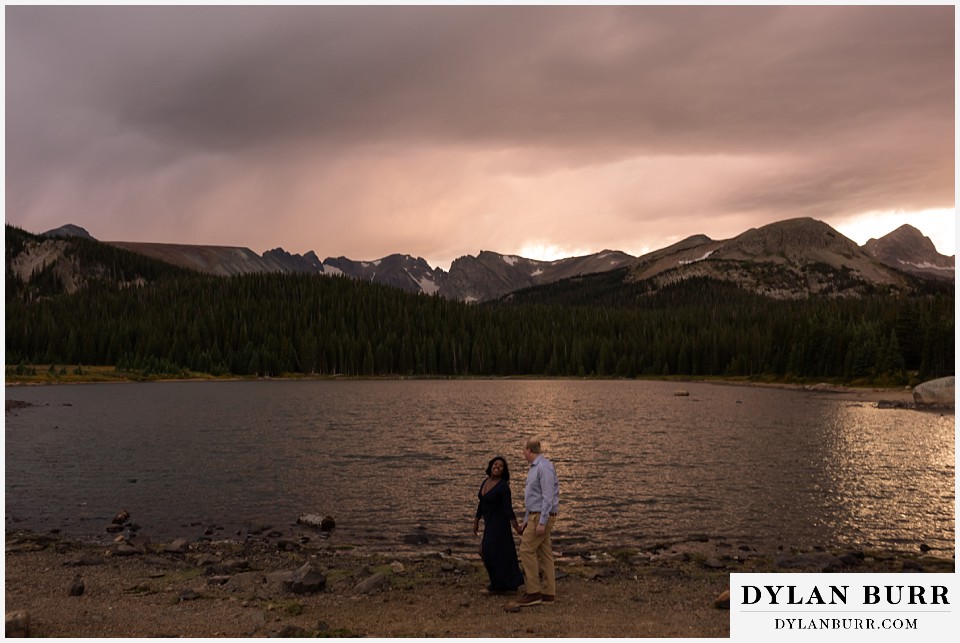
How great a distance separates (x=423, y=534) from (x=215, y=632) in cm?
1378

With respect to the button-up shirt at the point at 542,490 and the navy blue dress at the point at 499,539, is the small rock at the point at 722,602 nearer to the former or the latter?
the button-up shirt at the point at 542,490

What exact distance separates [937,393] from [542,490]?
11004 cm

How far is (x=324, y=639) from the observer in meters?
15.8

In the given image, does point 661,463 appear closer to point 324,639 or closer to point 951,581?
point 951,581

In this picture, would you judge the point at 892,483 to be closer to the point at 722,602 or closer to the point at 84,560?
the point at 722,602

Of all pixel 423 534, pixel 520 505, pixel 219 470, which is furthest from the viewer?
pixel 219 470

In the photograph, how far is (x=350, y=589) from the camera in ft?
68.8

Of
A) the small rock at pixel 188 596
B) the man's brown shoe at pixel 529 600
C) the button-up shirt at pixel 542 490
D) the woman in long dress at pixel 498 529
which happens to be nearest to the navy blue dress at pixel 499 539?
the woman in long dress at pixel 498 529

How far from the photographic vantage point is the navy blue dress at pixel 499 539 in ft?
63.6

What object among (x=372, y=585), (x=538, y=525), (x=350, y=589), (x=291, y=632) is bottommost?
(x=350, y=589)

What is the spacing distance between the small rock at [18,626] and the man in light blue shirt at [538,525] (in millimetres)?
12131

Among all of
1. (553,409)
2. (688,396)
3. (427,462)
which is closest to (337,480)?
(427,462)

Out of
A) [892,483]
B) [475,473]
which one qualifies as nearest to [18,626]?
[475,473]

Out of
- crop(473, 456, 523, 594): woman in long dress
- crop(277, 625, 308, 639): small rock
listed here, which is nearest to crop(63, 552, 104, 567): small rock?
crop(277, 625, 308, 639): small rock
